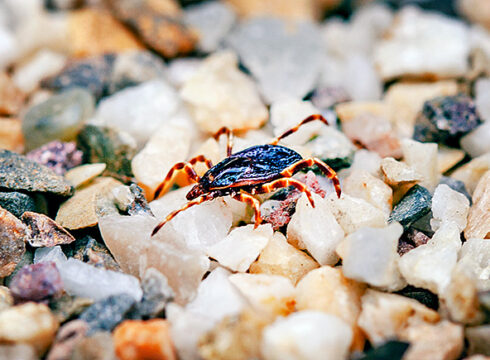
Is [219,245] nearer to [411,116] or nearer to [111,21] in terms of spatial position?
[411,116]

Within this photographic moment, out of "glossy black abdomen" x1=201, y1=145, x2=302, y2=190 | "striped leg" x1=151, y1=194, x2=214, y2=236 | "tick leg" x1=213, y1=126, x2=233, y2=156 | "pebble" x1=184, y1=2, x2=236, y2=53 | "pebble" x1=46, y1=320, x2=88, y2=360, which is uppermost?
"pebble" x1=184, y1=2, x2=236, y2=53

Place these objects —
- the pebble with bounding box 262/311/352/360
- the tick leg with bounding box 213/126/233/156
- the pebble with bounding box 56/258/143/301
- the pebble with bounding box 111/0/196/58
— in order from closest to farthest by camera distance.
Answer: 1. the pebble with bounding box 262/311/352/360
2. the pebble with bounding box 56/258/143/301
3. the tick leg with bounding box 213/126/233/156
4. the pebble with bounding box 111/0/196/58

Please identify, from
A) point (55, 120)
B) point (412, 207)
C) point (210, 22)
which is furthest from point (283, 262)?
point (210, 22)

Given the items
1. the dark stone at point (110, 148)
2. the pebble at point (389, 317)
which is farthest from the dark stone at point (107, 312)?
the dark stone at point (110, 148)

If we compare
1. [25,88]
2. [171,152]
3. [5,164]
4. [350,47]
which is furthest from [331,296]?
[25,88]

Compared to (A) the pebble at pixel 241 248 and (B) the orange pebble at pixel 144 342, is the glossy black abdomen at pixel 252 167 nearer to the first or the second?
(A) the pebble at pixel 241 248

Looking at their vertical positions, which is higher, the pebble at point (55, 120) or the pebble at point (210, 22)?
the pebble at point (210, 22)

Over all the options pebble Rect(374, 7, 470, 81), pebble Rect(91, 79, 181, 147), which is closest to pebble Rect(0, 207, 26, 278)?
pebble Rect(91, 79, 181, 147)

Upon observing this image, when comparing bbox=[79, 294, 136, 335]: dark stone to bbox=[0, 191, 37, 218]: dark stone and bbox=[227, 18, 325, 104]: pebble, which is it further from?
bbox=[227, 18, 325, 104]: pebble
